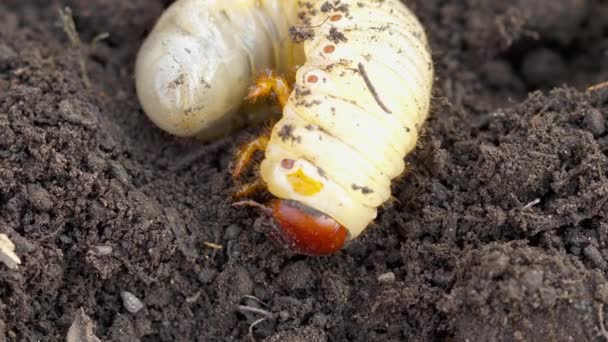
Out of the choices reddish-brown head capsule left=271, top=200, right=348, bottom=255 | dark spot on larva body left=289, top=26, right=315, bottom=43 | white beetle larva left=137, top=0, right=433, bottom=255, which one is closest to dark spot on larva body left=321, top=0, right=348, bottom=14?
white beetle larva left=137, top=0, right=433, bottom=255

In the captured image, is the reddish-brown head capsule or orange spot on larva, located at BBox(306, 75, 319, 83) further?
orange spot on larva, located at BBox(306, 75, 319, 83)

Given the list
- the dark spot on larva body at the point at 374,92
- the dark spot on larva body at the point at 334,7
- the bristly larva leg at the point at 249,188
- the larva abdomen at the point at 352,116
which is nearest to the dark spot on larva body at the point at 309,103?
the larva abdomen at the point at 352,116

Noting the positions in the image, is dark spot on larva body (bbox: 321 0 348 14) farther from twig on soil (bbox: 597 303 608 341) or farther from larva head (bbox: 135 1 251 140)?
twig on soil (bbox: 597 303 608 341)

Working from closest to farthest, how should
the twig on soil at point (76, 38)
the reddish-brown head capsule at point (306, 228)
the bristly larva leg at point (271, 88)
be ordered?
the reddish-brown head capsule at point (306, 228), the bristly larva leg at point (271, 88), the twig on soil at point (76, 38)

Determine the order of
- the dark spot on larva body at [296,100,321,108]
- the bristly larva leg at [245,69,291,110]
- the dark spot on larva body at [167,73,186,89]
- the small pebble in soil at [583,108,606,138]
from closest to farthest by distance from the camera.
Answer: the dark spot on larva body at [296,100,321,108] < the small pebble in soil at [583,108,606,138] < the bristly larva leg at [245,69,291,110] < the dark spot on larva body at [167,73,186,89]

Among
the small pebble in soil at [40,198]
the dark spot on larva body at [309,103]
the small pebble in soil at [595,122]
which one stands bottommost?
the small pebble in soil at [40,198]

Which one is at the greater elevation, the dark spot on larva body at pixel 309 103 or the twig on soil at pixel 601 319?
the dark spot on larva body at pixel 309 103

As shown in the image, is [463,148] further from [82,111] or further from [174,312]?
[82,111]

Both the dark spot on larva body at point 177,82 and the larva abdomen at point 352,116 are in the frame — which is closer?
the larva abdomen at point 352,116

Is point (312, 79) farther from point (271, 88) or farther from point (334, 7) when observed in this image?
Result: point (334, 7)

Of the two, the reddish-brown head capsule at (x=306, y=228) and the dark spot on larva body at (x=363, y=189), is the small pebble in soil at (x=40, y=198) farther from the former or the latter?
the dark spot on larva body at (x=363, y=189)
